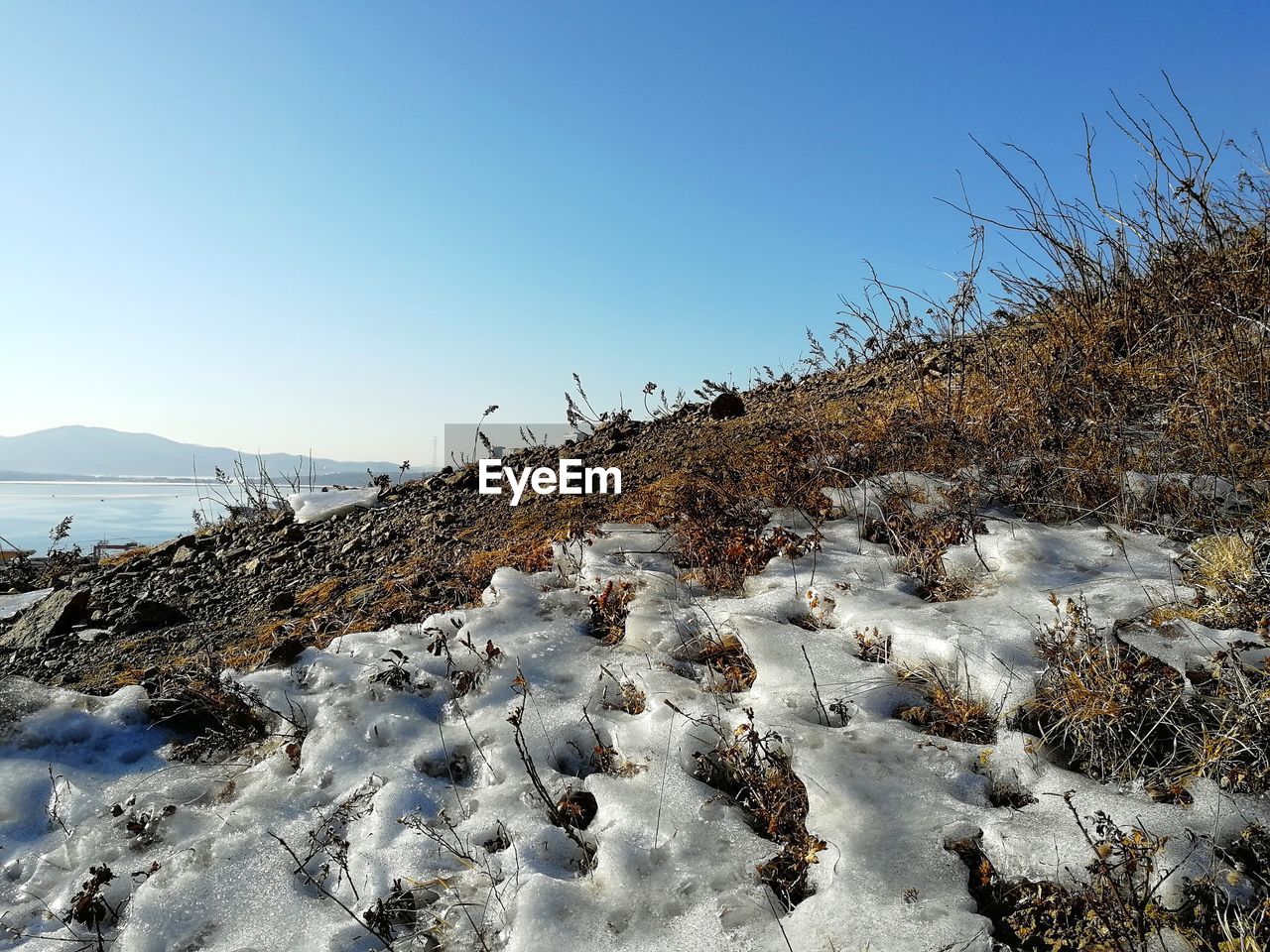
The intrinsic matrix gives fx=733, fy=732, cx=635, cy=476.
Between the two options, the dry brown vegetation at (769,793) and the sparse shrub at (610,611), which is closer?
the dry brown vegetation at (769,793)

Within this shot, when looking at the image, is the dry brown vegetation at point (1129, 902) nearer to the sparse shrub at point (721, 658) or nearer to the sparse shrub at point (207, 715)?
the sparse shrub at point (721, 658)

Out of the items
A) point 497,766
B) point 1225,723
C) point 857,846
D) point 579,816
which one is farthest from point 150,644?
point 1225,723

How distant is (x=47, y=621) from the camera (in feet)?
16.2

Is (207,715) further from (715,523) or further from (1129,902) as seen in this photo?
(1129,902)

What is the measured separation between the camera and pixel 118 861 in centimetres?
270

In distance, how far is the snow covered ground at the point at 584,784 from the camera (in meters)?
2.17

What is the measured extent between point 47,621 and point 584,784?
435 cm

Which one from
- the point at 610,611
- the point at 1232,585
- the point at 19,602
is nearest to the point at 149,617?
the point at 19,602

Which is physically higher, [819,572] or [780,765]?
[819,572]

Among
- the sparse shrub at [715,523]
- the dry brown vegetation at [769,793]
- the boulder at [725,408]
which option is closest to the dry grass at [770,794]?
the dry brown vegetation at [769,793]

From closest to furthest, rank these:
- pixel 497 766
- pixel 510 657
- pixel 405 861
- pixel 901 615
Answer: pixel 405 861 < pixel 497 766 < pixel 901 615 < pixel 510 657

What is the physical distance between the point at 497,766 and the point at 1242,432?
3971mm

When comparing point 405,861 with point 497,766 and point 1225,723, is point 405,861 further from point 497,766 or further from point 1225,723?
point 1225,723

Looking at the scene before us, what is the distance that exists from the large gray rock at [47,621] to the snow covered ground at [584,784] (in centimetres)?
121
